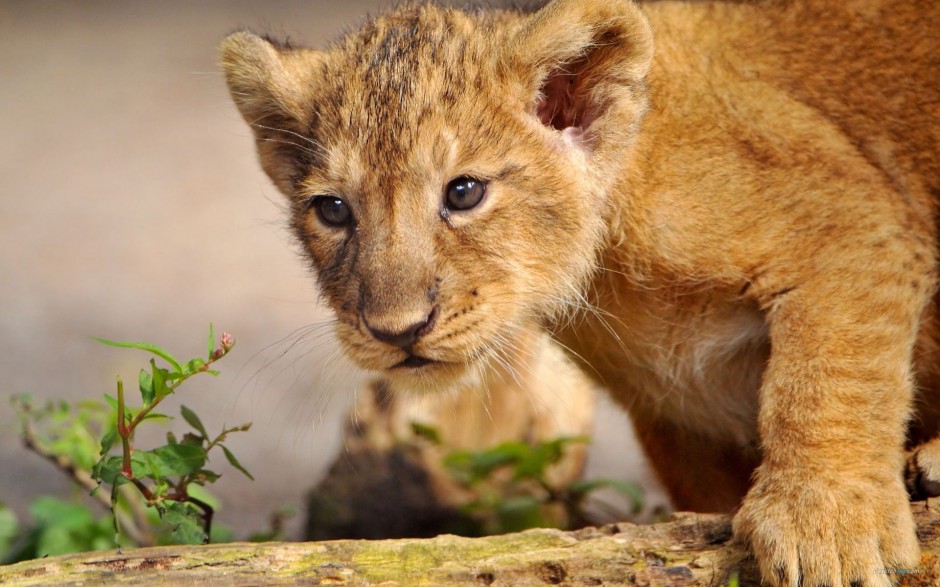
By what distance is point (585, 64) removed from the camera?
4.17 meters

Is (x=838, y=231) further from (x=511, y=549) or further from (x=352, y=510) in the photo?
(x=352, y=510)

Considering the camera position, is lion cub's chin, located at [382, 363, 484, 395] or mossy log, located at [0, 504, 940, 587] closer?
mossy log, located at [0, 504, 940, 587]

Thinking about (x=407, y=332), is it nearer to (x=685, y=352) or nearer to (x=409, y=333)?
(x=409, y=333)

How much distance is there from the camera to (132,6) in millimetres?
15859

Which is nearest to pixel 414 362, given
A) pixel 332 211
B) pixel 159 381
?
pixel 332 211

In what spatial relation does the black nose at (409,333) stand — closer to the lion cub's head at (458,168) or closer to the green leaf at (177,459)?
the lion cub's head at (458,168)

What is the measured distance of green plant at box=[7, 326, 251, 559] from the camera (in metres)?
3.61

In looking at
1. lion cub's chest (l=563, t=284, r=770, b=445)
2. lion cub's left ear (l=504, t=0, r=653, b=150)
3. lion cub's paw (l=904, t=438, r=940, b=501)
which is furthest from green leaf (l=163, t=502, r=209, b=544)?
lion cub's paw (l=904, t=438, r=940, b=501)

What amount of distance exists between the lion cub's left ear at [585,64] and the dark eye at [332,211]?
2.83 feet

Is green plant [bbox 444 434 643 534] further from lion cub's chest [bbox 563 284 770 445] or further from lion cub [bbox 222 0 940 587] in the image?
lion cub [bbox 222 0 940 587]

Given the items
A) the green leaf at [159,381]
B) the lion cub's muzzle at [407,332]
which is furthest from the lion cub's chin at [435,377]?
the green leaf at [159,381]

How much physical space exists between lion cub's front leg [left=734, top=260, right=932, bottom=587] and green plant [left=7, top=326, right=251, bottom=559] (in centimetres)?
192

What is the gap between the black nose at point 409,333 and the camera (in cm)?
375

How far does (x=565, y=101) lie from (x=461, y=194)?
0.66 metres
